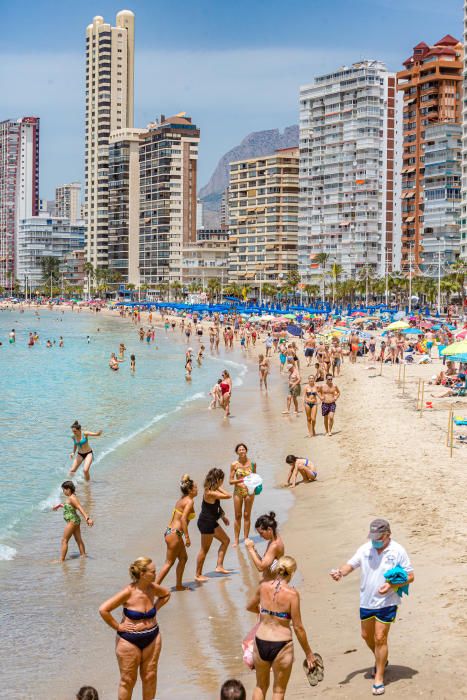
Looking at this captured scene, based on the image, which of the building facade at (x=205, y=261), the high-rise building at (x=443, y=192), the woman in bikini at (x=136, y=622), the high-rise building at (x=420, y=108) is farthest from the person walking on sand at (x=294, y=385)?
the building facade at (x=205, y=261)

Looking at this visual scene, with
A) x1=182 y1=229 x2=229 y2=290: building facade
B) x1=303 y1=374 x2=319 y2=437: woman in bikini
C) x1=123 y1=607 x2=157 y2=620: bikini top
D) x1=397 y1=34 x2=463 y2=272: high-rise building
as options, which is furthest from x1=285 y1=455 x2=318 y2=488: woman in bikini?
x1=182 y1=229 x2=229 y2=290: building facade

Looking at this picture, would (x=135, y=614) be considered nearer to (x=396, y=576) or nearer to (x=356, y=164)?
(x=396, y=576)

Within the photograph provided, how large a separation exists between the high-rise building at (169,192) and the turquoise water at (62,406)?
366 ft

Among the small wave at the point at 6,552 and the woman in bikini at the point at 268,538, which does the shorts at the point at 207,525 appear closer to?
the woman in bikini at the point at 268,538

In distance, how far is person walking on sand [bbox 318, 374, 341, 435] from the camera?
20.5 metres

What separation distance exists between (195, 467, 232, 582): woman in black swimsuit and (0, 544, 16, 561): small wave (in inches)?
125

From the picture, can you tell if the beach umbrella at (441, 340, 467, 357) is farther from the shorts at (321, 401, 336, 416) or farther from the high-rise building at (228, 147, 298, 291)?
the high-rise building at (228, 147, 298, 291)

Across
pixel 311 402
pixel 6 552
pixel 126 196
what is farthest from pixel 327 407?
pixel 126 196

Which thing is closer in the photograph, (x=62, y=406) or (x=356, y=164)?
(x=62, y=406)

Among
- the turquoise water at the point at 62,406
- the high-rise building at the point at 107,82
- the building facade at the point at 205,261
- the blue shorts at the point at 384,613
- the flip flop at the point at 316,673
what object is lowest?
the turquoise water at the point at 62,406

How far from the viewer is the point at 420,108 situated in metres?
115

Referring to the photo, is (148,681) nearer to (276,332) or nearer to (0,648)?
(0,648)

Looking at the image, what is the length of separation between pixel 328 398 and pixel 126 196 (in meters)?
174

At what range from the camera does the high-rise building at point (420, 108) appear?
112438mm
